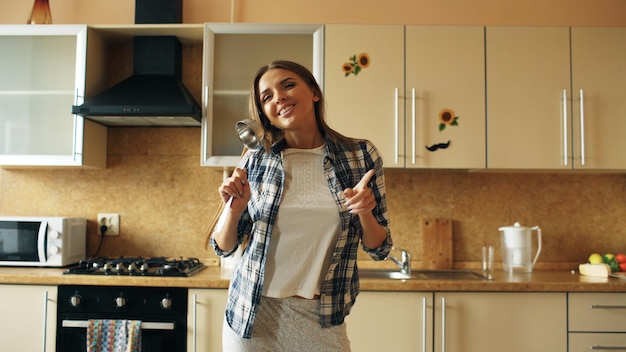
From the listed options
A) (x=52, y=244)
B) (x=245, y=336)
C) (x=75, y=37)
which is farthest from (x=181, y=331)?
(x=75, y=37)

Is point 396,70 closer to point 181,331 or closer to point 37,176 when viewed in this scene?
point 181,331

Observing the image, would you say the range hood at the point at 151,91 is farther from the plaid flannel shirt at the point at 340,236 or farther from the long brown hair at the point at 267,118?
the plaid flannel shirt at the point at 340,236

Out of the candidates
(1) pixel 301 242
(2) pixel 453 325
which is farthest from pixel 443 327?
(1) pixel 301 242

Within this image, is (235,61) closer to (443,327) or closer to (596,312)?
(443,327)

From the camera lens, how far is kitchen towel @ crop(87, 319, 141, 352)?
2.17m

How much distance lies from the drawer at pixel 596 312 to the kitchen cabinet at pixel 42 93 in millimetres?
2393

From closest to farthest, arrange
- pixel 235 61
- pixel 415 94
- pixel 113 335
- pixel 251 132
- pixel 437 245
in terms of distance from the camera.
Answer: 1. pixel 251 132
2. pixel 113 335
3. pixel 415 94
4. pixel 235 61
5. pixel 437 245

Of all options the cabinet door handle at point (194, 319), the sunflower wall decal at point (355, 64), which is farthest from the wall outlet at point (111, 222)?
the sunflower wall decal at point (355, 64)

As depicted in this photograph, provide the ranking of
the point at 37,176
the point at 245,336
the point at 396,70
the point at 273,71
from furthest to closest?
the point at 37,176 → the point at 396,70 → the point at 273,71 → the point at 245,336

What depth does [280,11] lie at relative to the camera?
9.42 ft

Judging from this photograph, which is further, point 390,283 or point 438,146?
point 438,146

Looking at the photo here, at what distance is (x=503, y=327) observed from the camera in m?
2.21

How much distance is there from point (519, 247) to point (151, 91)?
79.0 inches

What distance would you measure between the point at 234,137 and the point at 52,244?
40.6 inches
